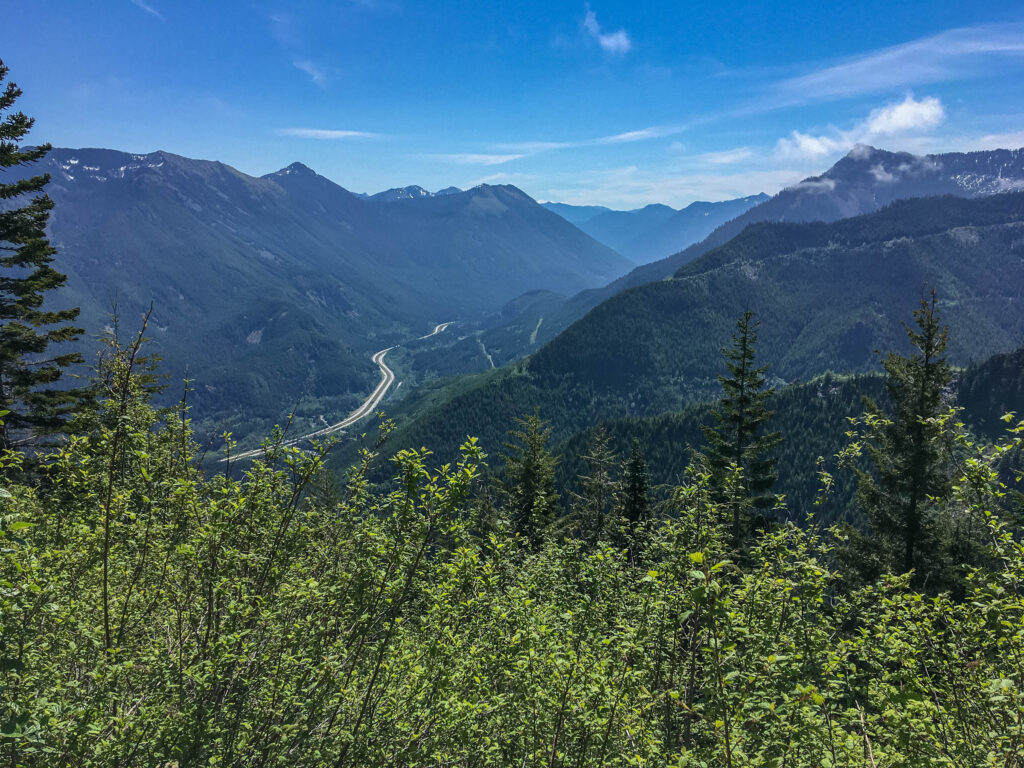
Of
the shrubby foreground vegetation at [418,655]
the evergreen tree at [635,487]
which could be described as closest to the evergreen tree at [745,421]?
the evergreen tree at [635,487]

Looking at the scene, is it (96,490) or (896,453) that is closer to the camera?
(96,490)

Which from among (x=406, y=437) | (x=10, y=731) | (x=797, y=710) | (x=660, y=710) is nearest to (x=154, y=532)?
(x=10, y=731)

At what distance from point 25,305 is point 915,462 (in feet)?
123

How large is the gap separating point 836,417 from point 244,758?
168 meters

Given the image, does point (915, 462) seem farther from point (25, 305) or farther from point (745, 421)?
point (25, 305)

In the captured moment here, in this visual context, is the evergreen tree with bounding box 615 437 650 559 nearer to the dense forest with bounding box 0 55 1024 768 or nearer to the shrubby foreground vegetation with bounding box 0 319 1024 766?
the dense forest with bounding box 0 55 1024 768

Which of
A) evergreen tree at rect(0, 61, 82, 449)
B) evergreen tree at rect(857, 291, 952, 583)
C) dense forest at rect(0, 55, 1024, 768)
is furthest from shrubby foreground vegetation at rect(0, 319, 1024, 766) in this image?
evergreen tree at rect(0, 61, 82, 449)

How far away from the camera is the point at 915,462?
20328 millimetres

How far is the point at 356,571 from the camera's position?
6.63m

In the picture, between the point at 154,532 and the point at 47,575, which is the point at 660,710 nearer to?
the point at 154,532

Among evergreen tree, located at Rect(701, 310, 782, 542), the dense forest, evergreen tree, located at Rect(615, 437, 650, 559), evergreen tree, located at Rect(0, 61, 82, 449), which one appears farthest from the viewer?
evergreen tree, located at Rect(615, 437, 650, 559)

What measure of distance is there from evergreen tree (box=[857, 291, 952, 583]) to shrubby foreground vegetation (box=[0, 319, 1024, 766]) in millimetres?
15988

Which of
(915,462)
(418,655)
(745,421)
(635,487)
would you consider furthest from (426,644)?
(635,487)

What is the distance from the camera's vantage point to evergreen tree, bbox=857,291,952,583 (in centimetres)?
1989
